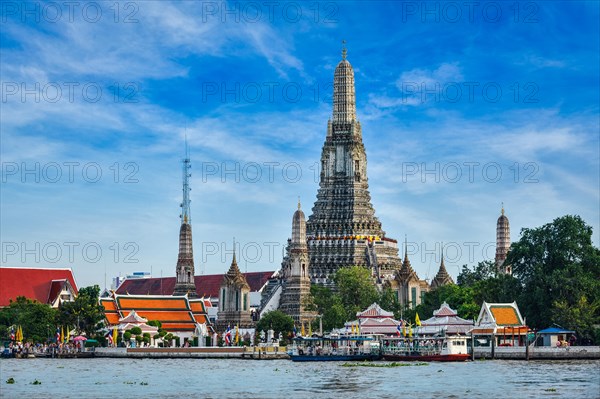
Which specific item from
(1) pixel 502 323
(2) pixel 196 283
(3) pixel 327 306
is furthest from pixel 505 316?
(2) pixel 196 283

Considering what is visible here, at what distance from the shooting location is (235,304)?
12738cm

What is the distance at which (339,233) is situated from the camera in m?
134

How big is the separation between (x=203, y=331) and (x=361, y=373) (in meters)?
52.3

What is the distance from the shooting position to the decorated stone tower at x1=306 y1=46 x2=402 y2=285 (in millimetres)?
132000

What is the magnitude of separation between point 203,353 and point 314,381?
4028cm

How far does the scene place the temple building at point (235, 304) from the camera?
126562mm

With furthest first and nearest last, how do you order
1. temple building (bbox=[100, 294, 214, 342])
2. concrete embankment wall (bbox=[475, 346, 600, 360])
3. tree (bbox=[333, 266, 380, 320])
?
temple building (bbox=[100, 294, 214, 342]) < tree (bbox=[333, 266, 380, 320]) < concrete embankment wall (bbox=[475, 346, 600, 360])

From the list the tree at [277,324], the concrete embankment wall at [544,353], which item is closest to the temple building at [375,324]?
the tree at [277,324]

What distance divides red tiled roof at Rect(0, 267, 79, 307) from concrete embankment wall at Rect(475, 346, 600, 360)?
68.0m

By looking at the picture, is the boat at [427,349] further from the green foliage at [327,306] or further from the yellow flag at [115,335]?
the yellow flag at [115,335]

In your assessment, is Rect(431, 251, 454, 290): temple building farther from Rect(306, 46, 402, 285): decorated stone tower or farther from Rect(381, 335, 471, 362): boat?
Rect(381, 335, 471, 362): boat

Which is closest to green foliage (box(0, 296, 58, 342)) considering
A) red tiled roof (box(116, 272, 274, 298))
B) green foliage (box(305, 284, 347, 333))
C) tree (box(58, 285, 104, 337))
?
tree (box(58, 285, 104, 337))

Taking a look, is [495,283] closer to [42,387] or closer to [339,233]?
[339,233]

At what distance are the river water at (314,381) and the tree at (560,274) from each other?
7.05 meters
